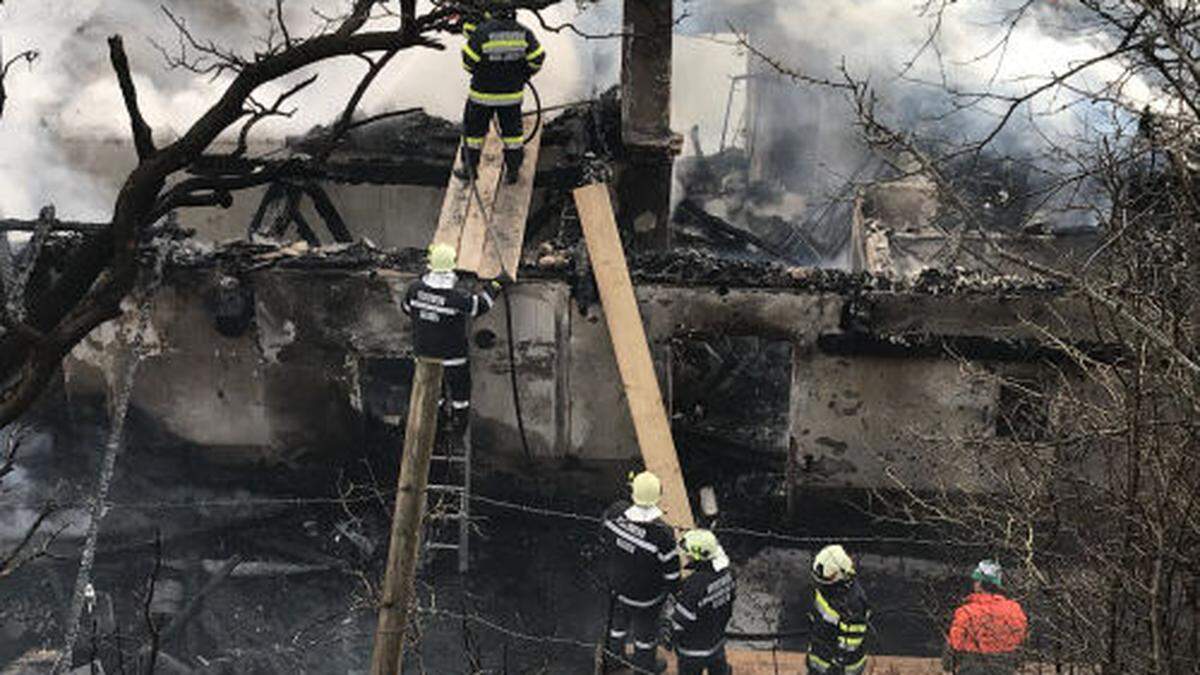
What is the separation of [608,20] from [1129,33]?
1224 cm

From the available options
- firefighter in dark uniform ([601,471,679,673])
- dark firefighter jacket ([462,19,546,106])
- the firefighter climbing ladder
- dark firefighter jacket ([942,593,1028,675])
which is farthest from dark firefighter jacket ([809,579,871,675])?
dark firefighter jacket ([462,19,546,106])

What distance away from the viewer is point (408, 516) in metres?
6.63

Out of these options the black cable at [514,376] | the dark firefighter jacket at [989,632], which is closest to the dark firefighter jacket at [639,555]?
the dark firefighter jacket at [989,632]

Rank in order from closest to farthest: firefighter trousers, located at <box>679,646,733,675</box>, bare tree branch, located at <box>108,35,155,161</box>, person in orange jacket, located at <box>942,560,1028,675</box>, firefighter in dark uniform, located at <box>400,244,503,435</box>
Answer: bare tree branch, located at <box>108,35,155,161</box>, person in orange jacket, located at <box>942,560,1028,675</box>, firefighter trousers, located at <box>679,646,733,675</box>, firefighter in dark uniform, located at <box>400,244,503,435</box>

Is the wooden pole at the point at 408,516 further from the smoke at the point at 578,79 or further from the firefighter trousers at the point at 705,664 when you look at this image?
the smoke at the point at 578,79

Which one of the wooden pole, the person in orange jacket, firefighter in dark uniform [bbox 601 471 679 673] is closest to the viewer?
the wooden pole

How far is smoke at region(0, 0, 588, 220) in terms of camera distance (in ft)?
48.6

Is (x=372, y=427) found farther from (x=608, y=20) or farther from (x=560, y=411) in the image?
(x=608, y=20)

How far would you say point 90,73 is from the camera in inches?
623

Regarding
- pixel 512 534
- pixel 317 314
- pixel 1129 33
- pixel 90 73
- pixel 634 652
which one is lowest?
pixel 634 652

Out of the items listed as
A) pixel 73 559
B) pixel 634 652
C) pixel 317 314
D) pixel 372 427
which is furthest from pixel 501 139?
pixel 73 559

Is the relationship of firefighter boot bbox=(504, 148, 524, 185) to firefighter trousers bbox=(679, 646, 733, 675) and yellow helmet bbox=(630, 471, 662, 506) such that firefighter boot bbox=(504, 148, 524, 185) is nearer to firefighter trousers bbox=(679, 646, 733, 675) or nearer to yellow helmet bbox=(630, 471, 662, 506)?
yellow helmet bbox=(630, 471, 662, 506)

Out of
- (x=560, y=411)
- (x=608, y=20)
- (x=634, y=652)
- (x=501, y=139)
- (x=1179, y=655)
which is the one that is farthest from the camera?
(x=608, y=20)

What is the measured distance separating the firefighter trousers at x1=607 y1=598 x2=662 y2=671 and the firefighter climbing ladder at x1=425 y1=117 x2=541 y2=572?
1620mm
